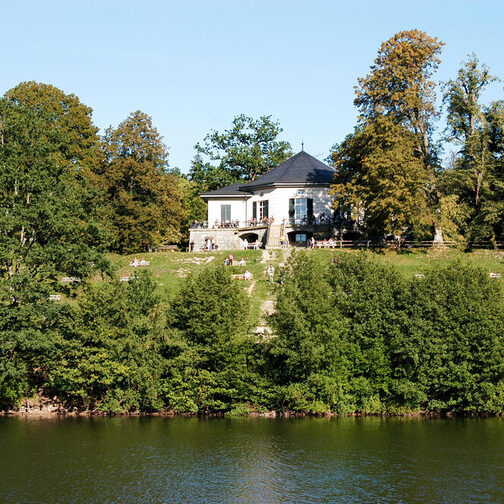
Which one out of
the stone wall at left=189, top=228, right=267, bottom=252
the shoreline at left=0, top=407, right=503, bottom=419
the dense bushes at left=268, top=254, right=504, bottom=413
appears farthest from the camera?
the stone wall at left=189, top=228, right=267, bottom=252

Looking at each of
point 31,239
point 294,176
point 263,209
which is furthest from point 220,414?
point 294,176

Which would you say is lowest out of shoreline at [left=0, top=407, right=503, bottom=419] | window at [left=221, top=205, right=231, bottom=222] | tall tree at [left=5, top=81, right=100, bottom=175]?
shoreline at [left=0, top=407, right=503, bottom=419]

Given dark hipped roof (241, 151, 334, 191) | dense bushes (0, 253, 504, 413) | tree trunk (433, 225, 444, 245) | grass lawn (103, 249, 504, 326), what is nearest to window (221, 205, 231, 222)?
dark hipped roof (241, 151, 334, 191)

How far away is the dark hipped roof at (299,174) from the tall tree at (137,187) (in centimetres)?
724

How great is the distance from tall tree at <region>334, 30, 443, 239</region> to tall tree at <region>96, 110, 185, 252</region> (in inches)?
552

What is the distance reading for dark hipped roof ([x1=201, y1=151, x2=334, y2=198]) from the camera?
56.6 meters

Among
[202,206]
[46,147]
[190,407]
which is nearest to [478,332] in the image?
[190,407]

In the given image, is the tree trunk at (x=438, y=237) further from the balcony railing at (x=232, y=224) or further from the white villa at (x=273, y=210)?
the balcony railing at (x=232, y=224)

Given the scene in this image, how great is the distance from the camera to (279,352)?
33094mm

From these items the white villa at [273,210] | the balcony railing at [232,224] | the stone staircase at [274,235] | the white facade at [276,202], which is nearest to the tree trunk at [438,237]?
the white villa at [273,210]

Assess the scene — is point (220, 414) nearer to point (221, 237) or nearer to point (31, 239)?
point (31, 239)

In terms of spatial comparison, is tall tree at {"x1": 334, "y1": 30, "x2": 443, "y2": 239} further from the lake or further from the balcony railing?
the lake

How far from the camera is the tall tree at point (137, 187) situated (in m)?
54.2

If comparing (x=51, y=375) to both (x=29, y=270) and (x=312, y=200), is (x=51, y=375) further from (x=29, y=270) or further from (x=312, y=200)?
(x=312, y=200)
